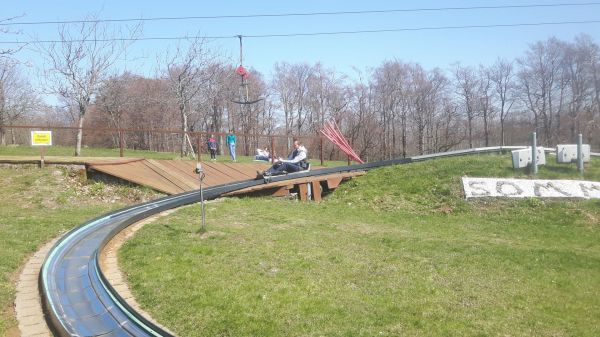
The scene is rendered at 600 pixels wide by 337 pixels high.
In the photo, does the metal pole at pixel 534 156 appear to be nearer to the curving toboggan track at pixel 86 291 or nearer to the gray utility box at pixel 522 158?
the gray utility box at pixel 522 158

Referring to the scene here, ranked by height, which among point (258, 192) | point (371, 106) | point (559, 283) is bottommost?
point (559, 283)

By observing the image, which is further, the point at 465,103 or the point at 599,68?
the point at 465,103

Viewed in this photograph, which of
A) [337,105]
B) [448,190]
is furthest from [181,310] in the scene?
[337,105]

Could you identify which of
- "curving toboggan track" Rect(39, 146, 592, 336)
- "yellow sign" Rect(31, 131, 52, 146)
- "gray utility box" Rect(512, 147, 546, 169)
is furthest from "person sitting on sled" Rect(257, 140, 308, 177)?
"gray utility box" Rect(512, 147, 546, 169)

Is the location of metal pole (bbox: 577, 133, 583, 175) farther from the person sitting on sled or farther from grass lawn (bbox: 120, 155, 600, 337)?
the person sitting on sled

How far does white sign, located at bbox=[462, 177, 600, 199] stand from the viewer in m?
12.6

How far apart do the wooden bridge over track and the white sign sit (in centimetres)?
455

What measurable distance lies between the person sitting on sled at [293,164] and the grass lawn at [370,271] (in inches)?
92.8

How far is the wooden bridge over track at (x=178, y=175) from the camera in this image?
12500mm

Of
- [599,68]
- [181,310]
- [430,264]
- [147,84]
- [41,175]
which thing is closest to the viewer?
[181,310]

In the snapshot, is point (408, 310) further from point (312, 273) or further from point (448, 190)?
point (448, 190)

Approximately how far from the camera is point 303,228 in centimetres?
928

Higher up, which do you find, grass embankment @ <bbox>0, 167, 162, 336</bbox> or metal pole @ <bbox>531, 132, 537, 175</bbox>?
metal pole @ <bbox>531, 132, 537, 175</bbox>

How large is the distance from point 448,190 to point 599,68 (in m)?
51.3
